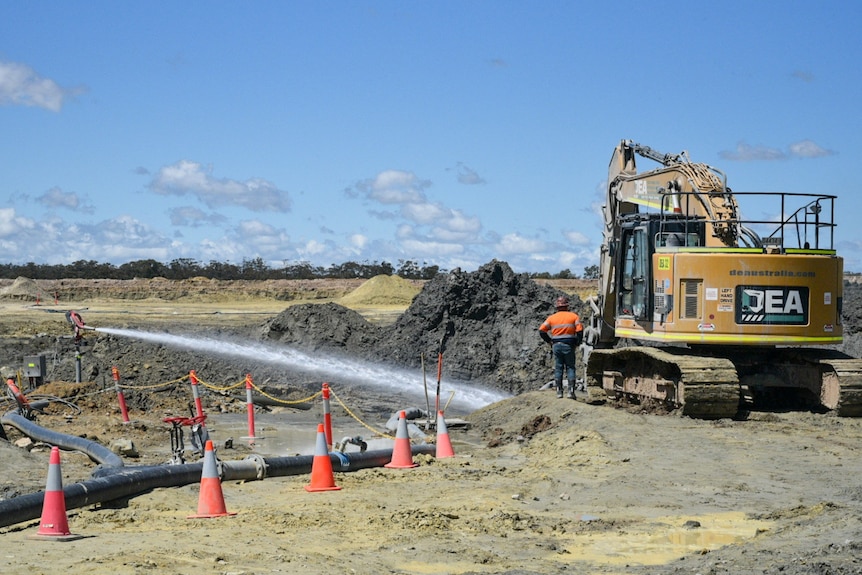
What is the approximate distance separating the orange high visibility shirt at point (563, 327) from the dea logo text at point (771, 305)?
3.21 metres

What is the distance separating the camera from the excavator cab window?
1733 cm

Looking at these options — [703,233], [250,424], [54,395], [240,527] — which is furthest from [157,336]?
[240,527]

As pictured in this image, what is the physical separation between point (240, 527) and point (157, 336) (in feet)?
78.1

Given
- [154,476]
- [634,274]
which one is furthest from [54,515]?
[634,274]

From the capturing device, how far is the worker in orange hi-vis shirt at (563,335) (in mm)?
18500

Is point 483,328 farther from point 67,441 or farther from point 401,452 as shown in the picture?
point 67,441

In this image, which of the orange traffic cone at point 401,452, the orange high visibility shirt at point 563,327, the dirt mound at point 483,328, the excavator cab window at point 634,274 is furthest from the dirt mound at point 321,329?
the orange traffic cone at point 401,452

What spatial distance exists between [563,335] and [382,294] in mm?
47199

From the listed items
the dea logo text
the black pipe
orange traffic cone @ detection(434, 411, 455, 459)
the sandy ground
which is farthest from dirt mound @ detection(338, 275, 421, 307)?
the black pipe

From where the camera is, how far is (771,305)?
1603 centimetres

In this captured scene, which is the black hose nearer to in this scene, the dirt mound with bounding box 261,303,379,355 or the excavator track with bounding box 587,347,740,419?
the excavator track with bounding box 587,347,740,419

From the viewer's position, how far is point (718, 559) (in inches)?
293

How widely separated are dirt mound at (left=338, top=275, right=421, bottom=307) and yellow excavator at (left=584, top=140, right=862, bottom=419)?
150ft

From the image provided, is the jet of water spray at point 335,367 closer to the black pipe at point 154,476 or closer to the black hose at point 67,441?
the black hose at point 67,441
